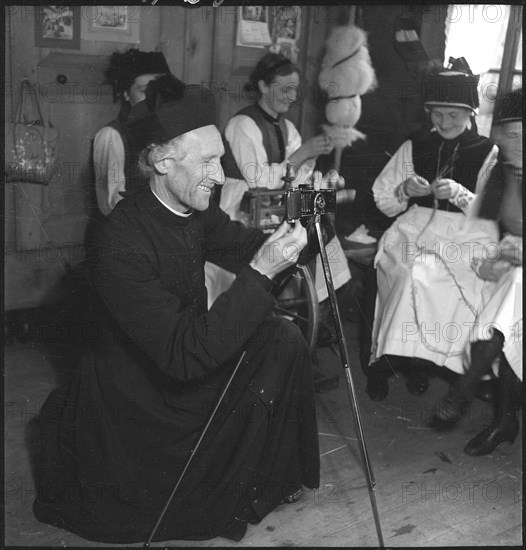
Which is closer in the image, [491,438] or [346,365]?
[346,365]

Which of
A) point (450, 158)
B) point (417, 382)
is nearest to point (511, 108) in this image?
point (450, 158)

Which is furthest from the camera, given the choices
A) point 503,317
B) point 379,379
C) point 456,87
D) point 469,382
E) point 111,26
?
point 111,26

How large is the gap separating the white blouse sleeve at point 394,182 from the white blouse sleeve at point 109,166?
3.84 ft

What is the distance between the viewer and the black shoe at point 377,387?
2798mm

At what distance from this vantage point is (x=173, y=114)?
1794 mm

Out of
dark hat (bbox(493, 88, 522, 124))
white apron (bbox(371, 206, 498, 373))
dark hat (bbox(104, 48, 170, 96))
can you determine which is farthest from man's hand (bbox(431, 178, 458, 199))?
dark hat (bbox(104, 48, 170, 96))

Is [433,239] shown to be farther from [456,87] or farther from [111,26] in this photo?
[111,26]

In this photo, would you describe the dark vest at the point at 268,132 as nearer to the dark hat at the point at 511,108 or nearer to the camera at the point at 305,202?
the dark hat at the point at 511,108

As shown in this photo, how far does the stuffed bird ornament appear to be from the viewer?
354cm

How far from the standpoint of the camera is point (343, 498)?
213cm

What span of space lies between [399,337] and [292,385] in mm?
913

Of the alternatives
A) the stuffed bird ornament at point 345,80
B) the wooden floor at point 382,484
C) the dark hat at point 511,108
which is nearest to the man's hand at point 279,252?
the wooden floor at point 382,484

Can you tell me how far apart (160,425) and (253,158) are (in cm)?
149

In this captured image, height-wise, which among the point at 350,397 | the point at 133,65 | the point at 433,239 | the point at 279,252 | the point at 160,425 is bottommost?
the point at 160,425
